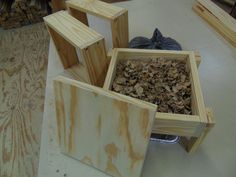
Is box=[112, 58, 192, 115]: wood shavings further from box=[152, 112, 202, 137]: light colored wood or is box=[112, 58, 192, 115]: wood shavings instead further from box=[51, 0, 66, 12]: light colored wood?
box=[51, 0, 66, 12]: light colored wood

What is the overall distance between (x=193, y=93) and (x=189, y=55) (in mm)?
154

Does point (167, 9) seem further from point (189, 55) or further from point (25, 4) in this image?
point (25, 4)

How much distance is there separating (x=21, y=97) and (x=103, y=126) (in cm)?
90

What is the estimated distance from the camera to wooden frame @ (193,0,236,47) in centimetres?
99

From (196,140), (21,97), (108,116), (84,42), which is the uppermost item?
(84,42)

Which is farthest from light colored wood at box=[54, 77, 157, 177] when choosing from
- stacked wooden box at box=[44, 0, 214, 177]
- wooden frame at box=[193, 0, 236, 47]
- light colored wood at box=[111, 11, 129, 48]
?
wooden frame at box=[193, 0, 236, 47]

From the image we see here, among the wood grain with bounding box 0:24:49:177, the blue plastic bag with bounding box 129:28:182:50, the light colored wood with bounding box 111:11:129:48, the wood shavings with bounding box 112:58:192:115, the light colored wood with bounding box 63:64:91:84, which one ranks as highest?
the light colored wood with bounding box 111:11:129:48

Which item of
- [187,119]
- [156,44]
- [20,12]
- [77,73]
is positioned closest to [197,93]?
[187,119]

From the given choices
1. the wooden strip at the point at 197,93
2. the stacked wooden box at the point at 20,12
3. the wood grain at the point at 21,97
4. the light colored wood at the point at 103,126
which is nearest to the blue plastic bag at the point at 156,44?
the wooden strip at the point at 197,93

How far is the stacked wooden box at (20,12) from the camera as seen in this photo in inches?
63.6

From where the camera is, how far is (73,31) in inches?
24.3

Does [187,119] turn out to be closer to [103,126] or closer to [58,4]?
[103,126]

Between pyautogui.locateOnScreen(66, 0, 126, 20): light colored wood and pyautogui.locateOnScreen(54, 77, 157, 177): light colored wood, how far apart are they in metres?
0.29

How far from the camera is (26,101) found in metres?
1.18
